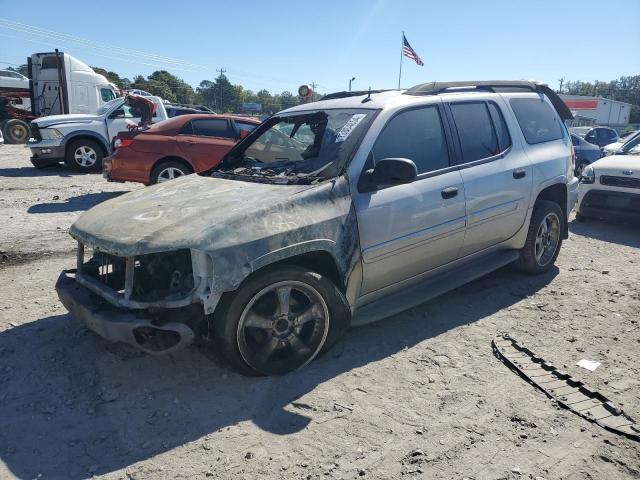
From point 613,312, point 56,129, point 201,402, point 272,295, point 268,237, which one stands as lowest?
point 201,402

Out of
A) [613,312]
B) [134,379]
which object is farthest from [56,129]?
[613,312]

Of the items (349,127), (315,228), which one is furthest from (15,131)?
(315,228)

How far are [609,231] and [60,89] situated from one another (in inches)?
750

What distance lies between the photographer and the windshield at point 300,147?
3.51 m

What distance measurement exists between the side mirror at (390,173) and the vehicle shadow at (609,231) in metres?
4.95

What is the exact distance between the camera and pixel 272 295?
3.10 m

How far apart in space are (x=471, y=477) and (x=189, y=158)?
766cm

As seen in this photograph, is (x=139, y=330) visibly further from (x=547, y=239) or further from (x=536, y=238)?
(x=547, y=239)

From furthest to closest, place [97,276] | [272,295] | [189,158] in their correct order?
[189,158] → [97,276] → [272,295]

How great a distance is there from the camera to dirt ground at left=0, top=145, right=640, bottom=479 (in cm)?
242

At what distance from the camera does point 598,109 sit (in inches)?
2734

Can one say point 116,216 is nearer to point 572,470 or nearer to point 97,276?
point 97,276

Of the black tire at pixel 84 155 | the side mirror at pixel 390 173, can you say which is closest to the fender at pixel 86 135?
the black tire at pixel 84 155

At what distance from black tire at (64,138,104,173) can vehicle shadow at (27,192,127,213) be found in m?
3.21
